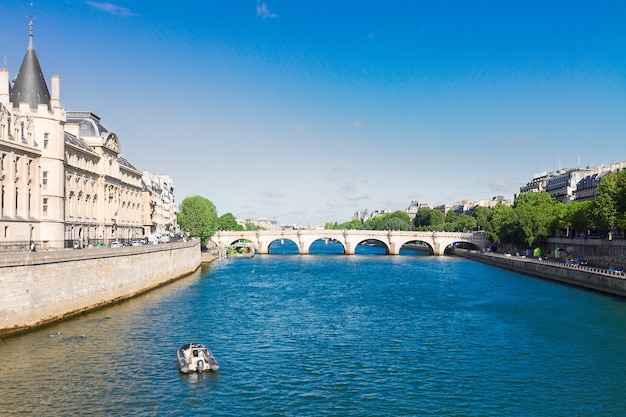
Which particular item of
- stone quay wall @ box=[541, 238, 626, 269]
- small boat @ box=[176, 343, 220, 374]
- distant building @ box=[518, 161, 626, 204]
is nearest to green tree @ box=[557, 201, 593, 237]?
stone quay wall @ box=[541, 238, 626, 269]

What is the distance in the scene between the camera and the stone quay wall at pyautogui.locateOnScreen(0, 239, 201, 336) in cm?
3247

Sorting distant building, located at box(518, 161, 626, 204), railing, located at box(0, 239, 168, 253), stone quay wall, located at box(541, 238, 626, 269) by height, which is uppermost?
distant building, located at box(518, 161, 626, 204)

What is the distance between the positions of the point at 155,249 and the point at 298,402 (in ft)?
127

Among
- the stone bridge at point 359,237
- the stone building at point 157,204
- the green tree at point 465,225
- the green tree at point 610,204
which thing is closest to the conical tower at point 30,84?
the stone building at point 157,204

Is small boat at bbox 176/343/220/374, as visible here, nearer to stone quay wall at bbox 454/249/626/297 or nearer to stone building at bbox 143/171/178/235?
stone quay wall at bbox 454/249/626/297

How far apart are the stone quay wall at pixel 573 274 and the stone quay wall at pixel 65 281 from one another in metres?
44.0

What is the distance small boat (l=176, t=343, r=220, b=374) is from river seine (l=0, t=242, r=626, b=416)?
586 mm

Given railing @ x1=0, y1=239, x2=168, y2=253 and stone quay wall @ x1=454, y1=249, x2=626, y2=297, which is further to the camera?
stone quay wall @ x1=454, y1=249, x2=626, y2=297

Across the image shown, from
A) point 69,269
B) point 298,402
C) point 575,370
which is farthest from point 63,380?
point 575,370

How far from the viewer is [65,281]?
38.1 meters

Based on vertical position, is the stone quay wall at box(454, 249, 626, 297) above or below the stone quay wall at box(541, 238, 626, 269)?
below

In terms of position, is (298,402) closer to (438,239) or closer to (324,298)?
(324,298)

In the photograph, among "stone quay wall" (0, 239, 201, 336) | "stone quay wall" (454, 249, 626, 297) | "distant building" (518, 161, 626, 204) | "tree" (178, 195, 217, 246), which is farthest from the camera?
"distant building" (518, 161, 626, 204)

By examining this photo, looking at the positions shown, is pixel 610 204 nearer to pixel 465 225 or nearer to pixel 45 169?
pixel 45 169
